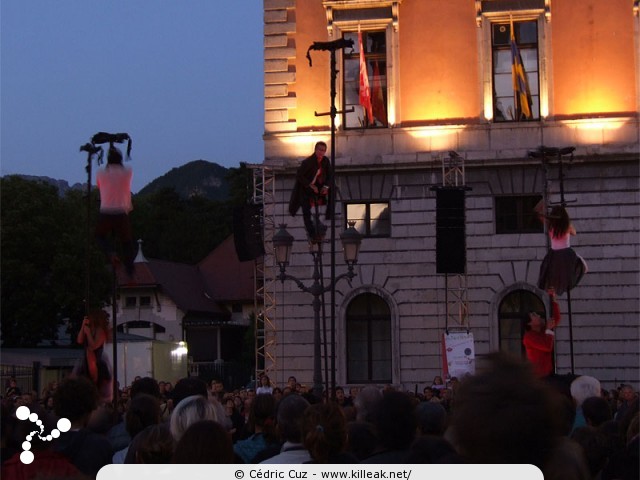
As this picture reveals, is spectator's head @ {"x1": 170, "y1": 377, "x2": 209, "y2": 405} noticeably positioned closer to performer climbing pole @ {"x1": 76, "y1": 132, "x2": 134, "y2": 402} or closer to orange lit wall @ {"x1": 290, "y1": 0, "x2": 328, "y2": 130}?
performer climbing pole @ {"x1": 76, "y1": 132, "x2": 134, "y2": 402}

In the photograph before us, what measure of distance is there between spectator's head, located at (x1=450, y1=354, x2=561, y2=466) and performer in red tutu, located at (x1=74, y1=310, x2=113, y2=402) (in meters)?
9.94

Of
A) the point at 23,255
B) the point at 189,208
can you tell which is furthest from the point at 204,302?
the point at 189,208

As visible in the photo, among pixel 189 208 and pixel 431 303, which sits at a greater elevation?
pixel 189 208

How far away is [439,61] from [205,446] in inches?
1034

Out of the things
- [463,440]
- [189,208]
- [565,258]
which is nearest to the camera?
[463,440]

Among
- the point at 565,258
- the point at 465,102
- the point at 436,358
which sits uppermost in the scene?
the point at 465,102

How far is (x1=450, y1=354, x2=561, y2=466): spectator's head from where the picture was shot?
13.0ft

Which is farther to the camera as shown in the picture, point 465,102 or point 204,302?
point 204,302

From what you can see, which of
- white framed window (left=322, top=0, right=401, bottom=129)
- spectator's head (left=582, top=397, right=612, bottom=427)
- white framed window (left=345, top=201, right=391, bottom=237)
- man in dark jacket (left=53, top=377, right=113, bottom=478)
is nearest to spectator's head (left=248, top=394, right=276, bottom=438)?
man in dark jacket (left=53, top=377, right=113, bottom=478)

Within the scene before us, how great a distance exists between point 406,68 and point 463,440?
27.1 meters

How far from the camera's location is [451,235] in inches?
1148

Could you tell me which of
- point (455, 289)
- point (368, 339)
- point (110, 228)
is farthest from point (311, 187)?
point (368, 339)

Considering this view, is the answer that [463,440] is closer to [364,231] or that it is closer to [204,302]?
[364,231]

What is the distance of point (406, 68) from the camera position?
30672mm
